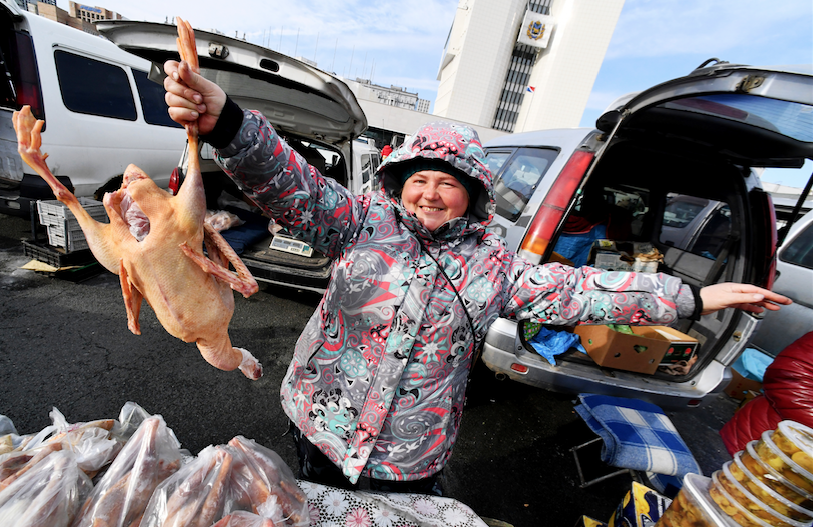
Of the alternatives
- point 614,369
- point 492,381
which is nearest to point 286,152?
point 614,369

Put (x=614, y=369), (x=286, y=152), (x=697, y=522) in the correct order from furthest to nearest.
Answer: (x=614, y=369) → (x=286, y=152) → (x=697, y=522)

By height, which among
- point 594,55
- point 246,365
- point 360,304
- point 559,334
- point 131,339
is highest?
point 594,55

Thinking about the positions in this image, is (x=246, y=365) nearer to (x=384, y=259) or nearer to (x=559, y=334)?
(x=384, y=259)

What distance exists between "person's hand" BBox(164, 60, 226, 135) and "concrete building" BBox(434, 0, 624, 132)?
157 feet

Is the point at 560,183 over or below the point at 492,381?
over

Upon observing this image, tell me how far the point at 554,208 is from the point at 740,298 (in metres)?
1.29

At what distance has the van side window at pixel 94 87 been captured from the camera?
12.5 ft

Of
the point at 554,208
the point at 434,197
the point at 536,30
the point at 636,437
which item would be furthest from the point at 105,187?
the point at 536,30

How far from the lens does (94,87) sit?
13.6 ft

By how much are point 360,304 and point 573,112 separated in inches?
2027

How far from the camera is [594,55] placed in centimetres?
4150

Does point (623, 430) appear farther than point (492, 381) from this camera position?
No

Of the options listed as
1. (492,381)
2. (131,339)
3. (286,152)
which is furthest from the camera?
(492,381)

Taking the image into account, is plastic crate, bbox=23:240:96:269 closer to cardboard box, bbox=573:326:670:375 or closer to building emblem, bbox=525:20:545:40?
cardboard box, bbox=573:326:670:375
